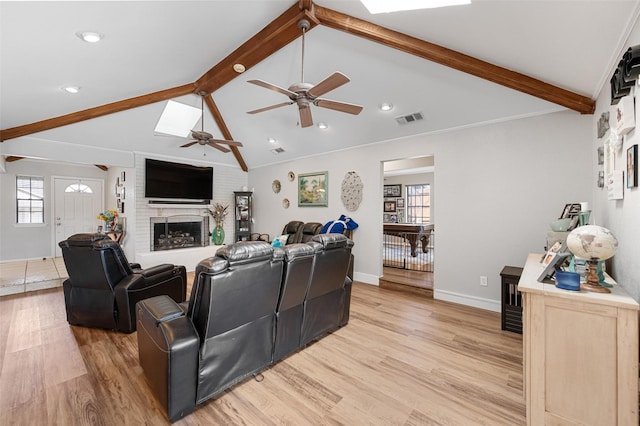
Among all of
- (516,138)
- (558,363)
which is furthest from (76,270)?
(516,138)

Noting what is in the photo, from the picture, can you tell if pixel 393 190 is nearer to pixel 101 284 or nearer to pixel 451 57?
pixel 451 57

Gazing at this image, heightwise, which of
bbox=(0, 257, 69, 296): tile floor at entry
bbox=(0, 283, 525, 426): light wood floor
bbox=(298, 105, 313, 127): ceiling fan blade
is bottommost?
bbox=(0, 283, 525, 426): light wood floor

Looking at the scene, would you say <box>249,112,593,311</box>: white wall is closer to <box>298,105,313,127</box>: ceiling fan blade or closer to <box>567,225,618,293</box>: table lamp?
<box>298,105,313,127</box>: ceiling fan blade

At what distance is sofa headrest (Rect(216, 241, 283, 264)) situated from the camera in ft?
6.06

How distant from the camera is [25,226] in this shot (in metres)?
6.84

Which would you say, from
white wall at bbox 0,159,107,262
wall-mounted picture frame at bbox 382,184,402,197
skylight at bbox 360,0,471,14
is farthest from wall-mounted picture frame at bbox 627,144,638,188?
white wall at bbox 0,159,107,262

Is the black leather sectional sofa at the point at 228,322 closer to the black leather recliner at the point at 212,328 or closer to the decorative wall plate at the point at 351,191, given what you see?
the black leather recliner at the point at 212,328

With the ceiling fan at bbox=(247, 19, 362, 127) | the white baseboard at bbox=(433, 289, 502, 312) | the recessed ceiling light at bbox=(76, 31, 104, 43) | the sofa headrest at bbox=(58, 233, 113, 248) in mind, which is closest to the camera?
the recessed ceiling light at bbox=(76, 31, 104, 43)

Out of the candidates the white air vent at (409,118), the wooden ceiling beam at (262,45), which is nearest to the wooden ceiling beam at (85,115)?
the wooden ceiling beam at (262,45)

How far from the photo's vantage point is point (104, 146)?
5484 mm

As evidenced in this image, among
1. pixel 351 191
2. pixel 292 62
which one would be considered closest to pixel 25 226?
pixel 292 62

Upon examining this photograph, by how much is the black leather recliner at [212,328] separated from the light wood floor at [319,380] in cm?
16

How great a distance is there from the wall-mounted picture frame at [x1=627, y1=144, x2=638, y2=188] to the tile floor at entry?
761cm

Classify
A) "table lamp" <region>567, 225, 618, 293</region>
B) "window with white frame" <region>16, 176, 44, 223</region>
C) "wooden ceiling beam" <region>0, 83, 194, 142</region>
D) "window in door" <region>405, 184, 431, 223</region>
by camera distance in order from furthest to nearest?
"window in door" <region>405, 184, 431, 223</region> < "window with white frame" <region>16, 176, 44, 223</region> < "wooden ceiling beam" <region>0, 83, 194, 142</region> < "table lamp" <region>567, 225, 618, 293</region>
